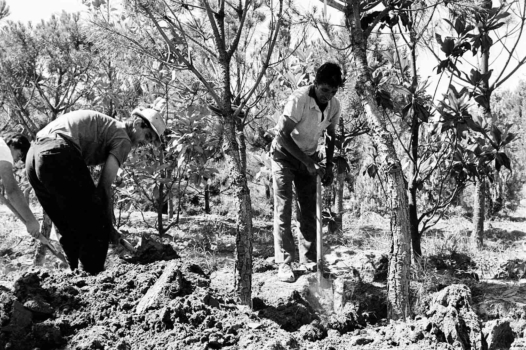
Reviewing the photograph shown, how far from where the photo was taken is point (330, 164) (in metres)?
4.16

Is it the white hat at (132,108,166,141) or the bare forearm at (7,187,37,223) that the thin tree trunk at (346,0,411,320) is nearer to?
the white hat at (132,108,166,141)

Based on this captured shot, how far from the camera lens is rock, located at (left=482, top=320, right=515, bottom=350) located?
2246 millimetres

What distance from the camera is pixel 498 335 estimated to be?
2264 millimetres

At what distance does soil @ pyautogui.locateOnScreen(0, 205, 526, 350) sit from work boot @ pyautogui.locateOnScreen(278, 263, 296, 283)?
58 mm

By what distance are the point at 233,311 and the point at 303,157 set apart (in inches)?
68.3

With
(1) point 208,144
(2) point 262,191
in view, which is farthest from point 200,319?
(2) point 262,191

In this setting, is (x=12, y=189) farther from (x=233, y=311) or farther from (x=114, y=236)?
(x=233, y=311)

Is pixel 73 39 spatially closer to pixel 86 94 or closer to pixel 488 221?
pixel 86 94

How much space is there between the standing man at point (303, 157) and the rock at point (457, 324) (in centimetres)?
172

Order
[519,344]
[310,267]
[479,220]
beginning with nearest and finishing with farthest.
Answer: [519,344] < [310,267] < [479,220]

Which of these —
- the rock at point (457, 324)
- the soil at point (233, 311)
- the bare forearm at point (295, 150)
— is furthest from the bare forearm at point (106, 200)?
the rock at point (457, 324)

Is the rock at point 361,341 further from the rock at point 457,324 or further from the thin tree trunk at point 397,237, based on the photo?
the thin tree trunk at point 397,237

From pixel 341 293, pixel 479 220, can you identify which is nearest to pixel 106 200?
pixel 341 293

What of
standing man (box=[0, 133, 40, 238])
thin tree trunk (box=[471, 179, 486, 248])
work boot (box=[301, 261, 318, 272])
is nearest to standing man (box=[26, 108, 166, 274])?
standing man (box=[0, 133, 40, 238])
